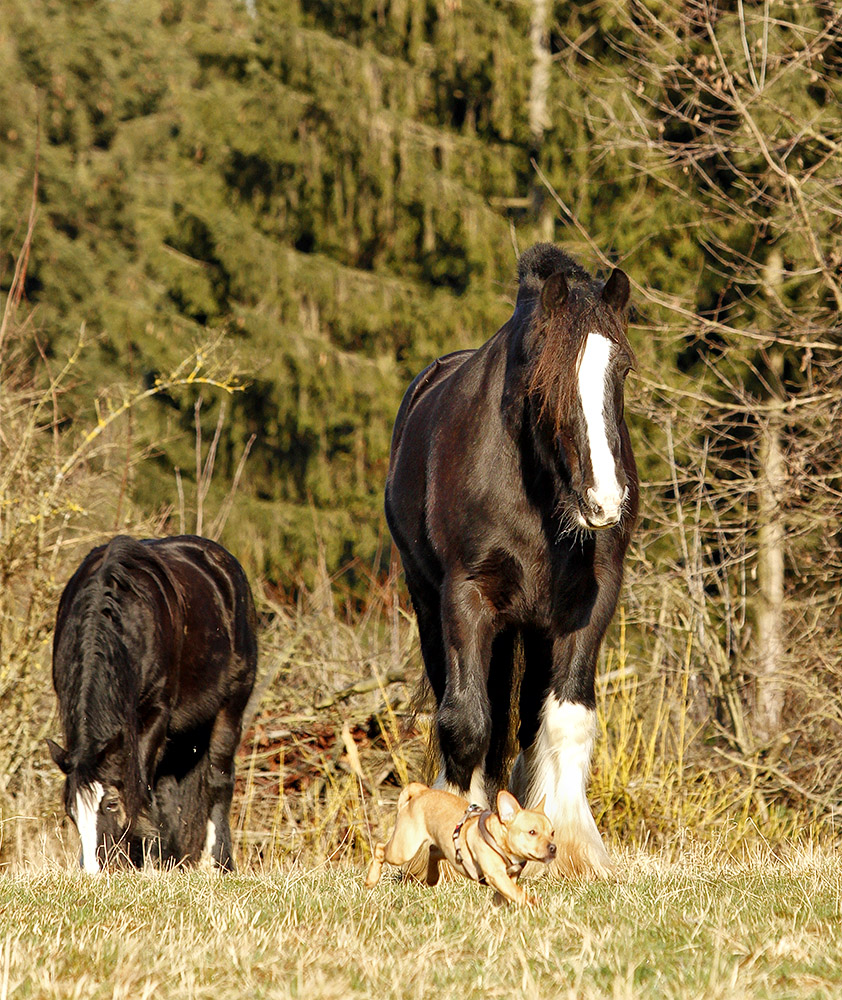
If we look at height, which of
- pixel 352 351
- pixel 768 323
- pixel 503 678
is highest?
pixel 503 678

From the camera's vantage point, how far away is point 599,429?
4.67 m

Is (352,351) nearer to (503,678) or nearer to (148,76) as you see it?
(148,76)

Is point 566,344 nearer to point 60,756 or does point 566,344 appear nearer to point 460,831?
point 460,831

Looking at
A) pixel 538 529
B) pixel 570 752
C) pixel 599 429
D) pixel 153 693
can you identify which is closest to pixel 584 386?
pixel 599 429

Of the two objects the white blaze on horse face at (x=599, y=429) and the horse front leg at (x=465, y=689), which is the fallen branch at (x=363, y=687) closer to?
the horse front leg at (x=465, y=689)

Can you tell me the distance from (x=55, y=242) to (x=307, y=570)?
11.2m

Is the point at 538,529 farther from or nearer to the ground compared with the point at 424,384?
farther from the ground

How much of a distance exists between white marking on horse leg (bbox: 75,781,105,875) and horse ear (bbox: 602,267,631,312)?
3.83 metres

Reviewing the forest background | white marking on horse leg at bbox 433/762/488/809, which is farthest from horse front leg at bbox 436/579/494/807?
the forest background

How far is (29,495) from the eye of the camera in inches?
357

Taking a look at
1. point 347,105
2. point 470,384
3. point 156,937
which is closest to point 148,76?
point 347,105

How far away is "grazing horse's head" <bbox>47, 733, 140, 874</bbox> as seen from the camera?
6.71m

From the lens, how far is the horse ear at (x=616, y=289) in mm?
4922

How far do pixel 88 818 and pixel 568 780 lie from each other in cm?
283
